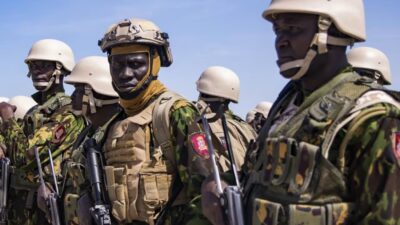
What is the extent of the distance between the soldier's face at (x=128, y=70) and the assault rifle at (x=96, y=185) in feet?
1.67

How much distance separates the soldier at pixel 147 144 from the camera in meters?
4.44

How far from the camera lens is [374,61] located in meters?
6.96

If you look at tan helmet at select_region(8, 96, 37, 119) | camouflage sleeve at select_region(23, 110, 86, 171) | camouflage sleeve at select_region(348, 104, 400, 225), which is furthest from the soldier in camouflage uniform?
tan helmet at select_region(8, 96, 37, 119)

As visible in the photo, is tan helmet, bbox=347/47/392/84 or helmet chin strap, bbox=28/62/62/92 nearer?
tan helmet, bbox=347/47/392/84

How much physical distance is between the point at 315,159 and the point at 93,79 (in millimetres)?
3983

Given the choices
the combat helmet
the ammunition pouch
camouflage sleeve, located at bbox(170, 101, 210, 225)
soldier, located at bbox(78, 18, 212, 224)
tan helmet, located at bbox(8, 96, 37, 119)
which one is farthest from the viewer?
tan helmet, located at bbox(8, 96, 37, 119)

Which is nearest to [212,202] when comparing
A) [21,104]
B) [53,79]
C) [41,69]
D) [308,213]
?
[308,213]

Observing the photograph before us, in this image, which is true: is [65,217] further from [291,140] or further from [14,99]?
[14,99]

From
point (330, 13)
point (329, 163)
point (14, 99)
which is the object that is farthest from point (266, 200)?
point (14, 99)

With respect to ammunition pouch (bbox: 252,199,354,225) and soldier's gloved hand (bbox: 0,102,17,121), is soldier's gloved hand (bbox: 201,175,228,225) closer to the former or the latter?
ammunition pouch (bbox: 252,199,354,225)

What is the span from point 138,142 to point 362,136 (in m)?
2.19

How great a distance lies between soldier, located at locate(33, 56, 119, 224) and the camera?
229 inches

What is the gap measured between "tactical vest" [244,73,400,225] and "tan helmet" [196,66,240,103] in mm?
6188

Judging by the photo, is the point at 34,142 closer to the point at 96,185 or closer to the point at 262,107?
the point at 96,185
